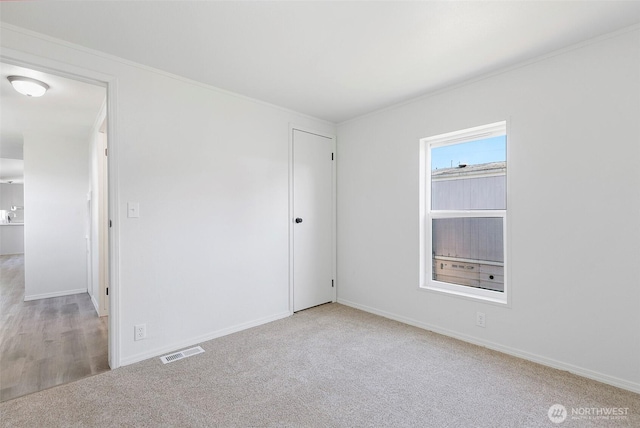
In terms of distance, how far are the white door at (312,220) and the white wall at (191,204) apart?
Answer: 0.61ft

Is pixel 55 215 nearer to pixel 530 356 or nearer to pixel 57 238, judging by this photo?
pixel 57 238

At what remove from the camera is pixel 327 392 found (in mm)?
2051

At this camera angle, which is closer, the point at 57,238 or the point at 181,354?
the point at 181,354

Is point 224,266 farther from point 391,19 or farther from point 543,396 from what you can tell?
point 543,396

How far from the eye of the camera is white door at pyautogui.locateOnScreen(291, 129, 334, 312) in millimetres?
3713

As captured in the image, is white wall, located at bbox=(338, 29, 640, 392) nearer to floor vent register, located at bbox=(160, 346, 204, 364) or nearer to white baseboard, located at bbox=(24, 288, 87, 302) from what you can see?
floor vent register, located at bbox=(160, 346, 204, 364)

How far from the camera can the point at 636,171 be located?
2.02m

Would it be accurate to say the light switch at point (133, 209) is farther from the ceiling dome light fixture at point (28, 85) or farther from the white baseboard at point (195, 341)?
the ceiling dome light fixture at point (28, 85)

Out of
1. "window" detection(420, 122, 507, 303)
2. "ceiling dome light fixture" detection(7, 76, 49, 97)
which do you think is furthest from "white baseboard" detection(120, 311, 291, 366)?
"ceiling dome light fixture" detection(7, 76, 49, 97)

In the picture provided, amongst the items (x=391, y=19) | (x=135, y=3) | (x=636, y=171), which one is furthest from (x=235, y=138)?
(x=636, y=171)

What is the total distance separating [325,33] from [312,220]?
222 centimetres

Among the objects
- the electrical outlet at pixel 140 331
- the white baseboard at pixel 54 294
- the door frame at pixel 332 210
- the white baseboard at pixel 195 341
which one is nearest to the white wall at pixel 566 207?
the door frame at pixel 332 210

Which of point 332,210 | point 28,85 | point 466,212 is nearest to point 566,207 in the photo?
point 466,212

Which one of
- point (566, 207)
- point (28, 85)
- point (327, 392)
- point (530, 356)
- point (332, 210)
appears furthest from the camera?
point (332, 210)
